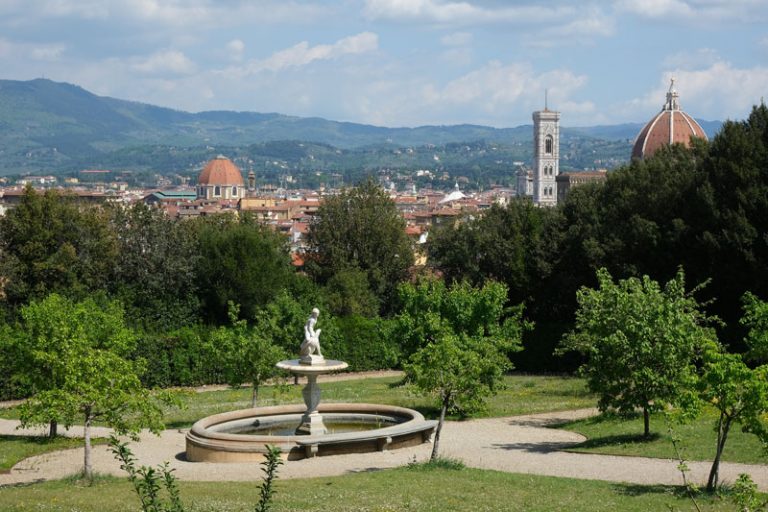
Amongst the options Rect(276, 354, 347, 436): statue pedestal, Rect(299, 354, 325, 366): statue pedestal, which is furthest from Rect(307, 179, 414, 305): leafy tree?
Rect(299, 354, 325, 366): statue pedestal

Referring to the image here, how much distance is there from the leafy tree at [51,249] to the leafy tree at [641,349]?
1061 inches

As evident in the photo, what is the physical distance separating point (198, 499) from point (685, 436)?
11.9 metres

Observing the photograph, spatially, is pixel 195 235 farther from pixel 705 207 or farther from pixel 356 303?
pixel 705 207

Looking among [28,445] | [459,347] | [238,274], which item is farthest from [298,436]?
[238,274]

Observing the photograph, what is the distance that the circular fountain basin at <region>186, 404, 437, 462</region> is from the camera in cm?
2264

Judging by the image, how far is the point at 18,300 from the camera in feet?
150

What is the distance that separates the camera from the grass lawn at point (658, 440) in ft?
70.4

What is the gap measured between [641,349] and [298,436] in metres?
7.69

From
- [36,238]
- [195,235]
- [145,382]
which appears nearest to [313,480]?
[145,382]

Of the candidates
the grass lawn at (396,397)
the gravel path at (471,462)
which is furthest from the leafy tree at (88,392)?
the grass lawn at (396,397)

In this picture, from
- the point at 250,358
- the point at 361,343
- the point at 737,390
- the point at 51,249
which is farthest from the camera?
the point at 51,249

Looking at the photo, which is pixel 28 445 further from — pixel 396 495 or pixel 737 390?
pixel 737 390

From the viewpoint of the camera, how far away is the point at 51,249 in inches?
1868

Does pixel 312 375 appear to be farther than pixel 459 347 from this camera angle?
Yes
